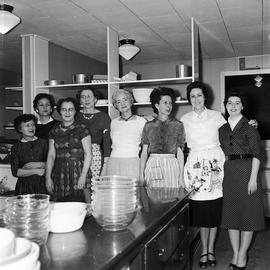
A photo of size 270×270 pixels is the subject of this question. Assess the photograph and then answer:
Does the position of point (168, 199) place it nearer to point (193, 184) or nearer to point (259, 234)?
point (193, 184)

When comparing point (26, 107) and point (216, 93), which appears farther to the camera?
point (216, 93)

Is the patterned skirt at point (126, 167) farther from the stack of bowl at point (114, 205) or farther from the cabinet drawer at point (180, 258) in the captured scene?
the stack of bowl at point (114, 205)

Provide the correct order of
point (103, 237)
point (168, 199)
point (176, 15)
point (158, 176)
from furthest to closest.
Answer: point (176, 15), point (158, 176), point (168, 199), point (103, 237)

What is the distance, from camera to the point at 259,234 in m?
4.55

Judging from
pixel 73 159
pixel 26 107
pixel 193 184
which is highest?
pixel 26 107

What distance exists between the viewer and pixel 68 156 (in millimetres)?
3328

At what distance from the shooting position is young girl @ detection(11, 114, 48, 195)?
3459 millimetres

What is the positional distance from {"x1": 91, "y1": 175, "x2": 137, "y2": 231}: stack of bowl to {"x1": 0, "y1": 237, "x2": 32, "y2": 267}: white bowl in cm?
47

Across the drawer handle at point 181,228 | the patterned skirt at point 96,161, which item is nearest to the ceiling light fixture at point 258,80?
the patterned skirt at point 96,161

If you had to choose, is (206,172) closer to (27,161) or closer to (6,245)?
(27,161)

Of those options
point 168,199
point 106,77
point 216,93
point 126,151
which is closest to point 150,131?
point 126,151

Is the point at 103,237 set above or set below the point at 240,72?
below

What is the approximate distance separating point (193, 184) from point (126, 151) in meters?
0.67

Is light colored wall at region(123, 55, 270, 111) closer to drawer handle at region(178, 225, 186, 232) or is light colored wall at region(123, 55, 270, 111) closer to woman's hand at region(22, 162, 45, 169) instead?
woman's hand at region(22, 162, 45, 169)
